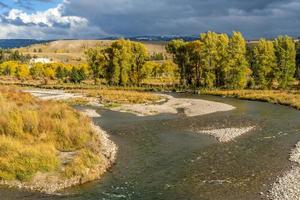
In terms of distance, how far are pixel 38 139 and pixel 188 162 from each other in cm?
1311

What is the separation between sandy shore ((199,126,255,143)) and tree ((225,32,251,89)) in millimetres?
64530

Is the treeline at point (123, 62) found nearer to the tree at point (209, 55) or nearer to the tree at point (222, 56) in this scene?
the tree at point (209, 55)

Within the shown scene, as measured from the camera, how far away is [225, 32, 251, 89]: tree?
117875 millimetres

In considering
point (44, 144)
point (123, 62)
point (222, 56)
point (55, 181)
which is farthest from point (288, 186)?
point (123, 62)

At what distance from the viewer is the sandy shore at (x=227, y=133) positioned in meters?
47.9

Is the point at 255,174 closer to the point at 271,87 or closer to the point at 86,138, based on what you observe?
the point at 86,138

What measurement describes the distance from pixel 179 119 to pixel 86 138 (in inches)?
1033

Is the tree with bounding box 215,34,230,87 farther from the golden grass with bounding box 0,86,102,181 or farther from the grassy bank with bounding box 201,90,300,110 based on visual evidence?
the golden grass with bounding box 0,86,102,181

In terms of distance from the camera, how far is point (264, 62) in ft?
386

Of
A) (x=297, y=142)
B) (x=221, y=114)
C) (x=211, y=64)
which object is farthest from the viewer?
(x=211, y=64)

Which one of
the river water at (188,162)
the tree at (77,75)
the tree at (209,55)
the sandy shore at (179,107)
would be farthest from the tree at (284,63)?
the tree at (77,75)

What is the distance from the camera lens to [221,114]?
69688 mm

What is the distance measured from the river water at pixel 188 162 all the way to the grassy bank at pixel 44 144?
77.4 inches

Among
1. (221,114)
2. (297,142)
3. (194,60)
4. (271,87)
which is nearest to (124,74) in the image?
(194,60)
